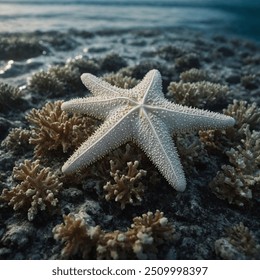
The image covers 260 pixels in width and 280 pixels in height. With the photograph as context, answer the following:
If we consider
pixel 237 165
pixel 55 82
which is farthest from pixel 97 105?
pixel 55 82

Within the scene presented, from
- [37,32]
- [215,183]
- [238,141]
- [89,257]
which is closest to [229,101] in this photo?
[238,141]

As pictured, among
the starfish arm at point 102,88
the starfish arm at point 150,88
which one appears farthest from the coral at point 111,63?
the starfish arm at point 150,88

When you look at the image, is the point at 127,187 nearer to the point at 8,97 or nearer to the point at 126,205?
the point at 126,205

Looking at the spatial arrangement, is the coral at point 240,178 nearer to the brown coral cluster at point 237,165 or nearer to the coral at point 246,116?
the brown coral cluster at point 237,165

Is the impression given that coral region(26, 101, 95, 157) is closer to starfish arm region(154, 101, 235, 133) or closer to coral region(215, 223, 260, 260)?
starfish arm region(154, 101, 235, 133)

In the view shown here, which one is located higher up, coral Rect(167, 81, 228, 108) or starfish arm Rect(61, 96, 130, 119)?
starfish arm Rect(61, 96, 130, 119)

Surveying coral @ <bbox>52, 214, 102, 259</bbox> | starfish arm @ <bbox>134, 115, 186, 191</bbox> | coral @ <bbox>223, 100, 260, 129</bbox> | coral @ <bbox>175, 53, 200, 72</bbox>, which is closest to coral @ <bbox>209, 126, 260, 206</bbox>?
starfish arm @ <bbox>134, 115, 186, 191</bbox>

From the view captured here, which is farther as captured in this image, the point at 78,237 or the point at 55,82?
the point at 55,82
